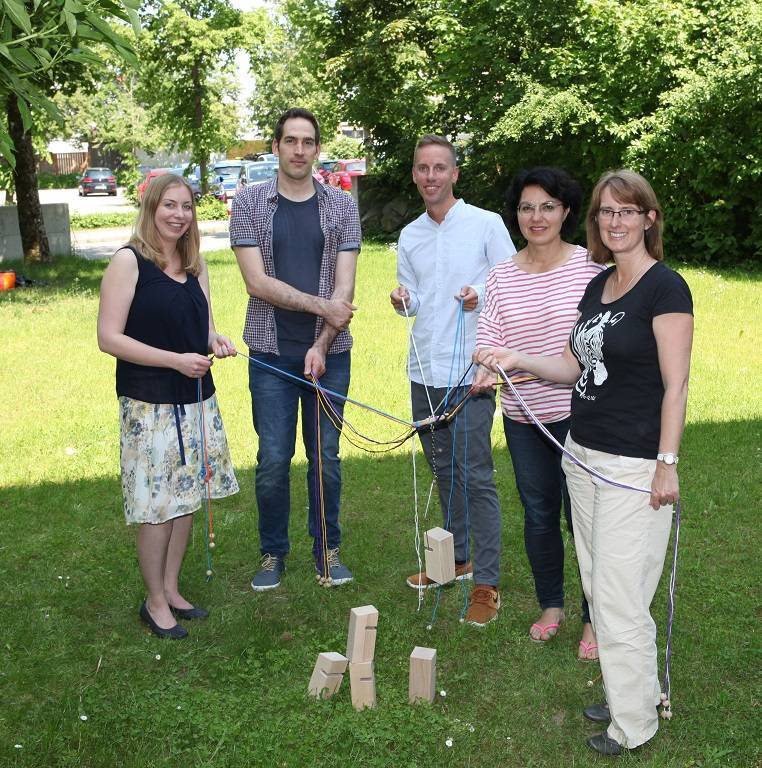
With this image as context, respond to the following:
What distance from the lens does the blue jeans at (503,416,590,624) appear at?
395 cm

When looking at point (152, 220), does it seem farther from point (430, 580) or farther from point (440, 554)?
point (430, 580)


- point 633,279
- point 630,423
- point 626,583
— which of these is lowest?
point 626,583

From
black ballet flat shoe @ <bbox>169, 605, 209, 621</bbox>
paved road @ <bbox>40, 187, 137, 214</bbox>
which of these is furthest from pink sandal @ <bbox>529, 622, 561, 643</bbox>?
paved road @ <bbox>40, 187, 137, 214</bbox>

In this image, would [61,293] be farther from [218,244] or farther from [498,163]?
[498,163]

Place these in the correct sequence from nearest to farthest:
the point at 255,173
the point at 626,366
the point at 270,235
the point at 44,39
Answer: the point at 44,39 → the point at 626,366 → the point at 270,235 → the point at 255,173

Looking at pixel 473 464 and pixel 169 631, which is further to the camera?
pixel 473 464

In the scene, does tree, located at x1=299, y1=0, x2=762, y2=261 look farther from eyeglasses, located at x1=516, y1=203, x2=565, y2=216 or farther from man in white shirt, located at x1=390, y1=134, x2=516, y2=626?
eyeglasses, located at x1=516, y1=203, x2=565, y2=216

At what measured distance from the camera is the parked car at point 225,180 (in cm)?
3348

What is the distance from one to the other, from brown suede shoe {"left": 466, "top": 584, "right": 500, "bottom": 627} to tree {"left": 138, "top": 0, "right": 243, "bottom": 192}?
18658mm

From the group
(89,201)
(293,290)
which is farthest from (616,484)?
(89,201)

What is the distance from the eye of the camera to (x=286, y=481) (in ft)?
15.4

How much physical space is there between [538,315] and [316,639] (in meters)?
1.68

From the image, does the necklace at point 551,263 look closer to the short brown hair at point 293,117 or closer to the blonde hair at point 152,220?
the short brown hair at point 293,117

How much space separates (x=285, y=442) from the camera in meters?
4.59
